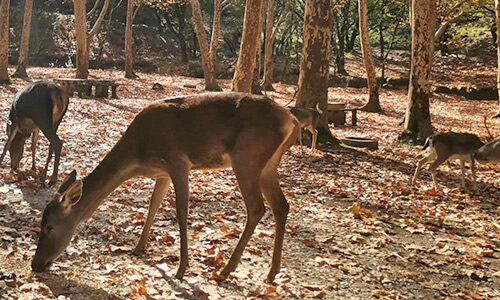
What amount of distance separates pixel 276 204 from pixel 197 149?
964 mm

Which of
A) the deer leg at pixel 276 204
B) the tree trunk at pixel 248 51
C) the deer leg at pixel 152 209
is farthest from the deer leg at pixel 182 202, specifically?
the tree trunk at pixel 248 51

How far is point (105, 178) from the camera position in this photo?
473 cm

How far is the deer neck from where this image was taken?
4637mm

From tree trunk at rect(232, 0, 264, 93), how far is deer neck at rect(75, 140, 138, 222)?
783 cm

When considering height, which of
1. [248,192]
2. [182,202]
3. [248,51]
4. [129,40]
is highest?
[129,40]

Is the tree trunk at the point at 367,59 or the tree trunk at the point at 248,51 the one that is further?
the tree trunk at the point at 367,59

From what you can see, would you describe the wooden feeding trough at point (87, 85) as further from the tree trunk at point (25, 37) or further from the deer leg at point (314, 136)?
the deer leg at point (314, 136)

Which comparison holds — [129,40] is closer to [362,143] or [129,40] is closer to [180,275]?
[362,143]

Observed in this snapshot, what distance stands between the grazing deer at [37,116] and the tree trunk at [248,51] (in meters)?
5.38

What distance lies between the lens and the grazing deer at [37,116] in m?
7.50

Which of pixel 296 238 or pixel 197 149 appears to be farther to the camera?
pixel 296 238

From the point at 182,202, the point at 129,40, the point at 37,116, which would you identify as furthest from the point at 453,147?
the point at 129,40

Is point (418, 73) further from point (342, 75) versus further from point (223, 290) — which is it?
point (342, 75)

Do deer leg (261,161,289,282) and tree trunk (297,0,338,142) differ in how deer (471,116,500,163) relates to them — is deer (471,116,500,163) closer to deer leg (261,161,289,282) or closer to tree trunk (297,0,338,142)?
tree trunk (297,0,338,142)
